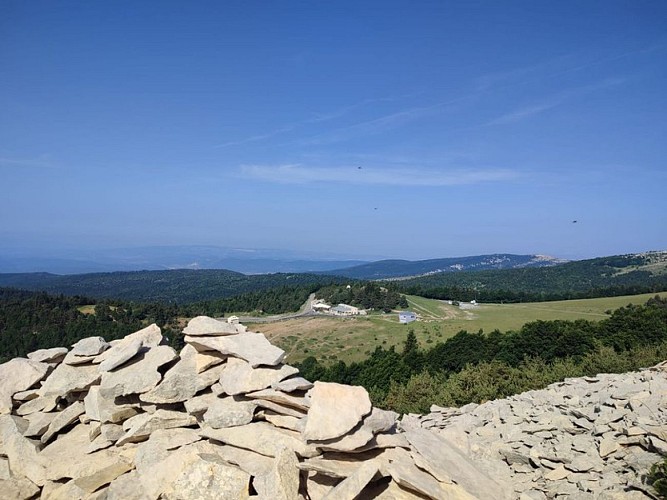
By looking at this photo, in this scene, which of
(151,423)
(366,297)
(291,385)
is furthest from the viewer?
(366,297)

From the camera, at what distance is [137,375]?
455 inches

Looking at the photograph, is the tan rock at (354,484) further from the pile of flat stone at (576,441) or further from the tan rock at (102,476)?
the tan rock at (102,476)

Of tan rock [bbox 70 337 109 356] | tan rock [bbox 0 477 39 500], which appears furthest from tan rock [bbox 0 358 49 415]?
tan rock [bbox 0 477 39 500]

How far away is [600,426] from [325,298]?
4817 inches

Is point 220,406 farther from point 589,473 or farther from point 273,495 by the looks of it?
point 589,473

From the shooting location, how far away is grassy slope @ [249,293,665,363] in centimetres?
7906

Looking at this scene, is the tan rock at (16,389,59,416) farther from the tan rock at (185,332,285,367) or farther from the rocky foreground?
the tan rock at (185,332,285,367)

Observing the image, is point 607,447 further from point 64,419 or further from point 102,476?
point 64,419

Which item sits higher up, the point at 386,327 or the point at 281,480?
the point at 281,480

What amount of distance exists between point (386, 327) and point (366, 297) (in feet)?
106

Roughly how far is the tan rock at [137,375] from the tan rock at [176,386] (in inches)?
12.6

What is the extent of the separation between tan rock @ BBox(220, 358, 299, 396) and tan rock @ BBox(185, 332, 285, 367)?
0.20m

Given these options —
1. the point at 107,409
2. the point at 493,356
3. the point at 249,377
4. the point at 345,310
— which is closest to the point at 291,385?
the point at 249,377

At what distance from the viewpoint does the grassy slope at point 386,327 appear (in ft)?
259
